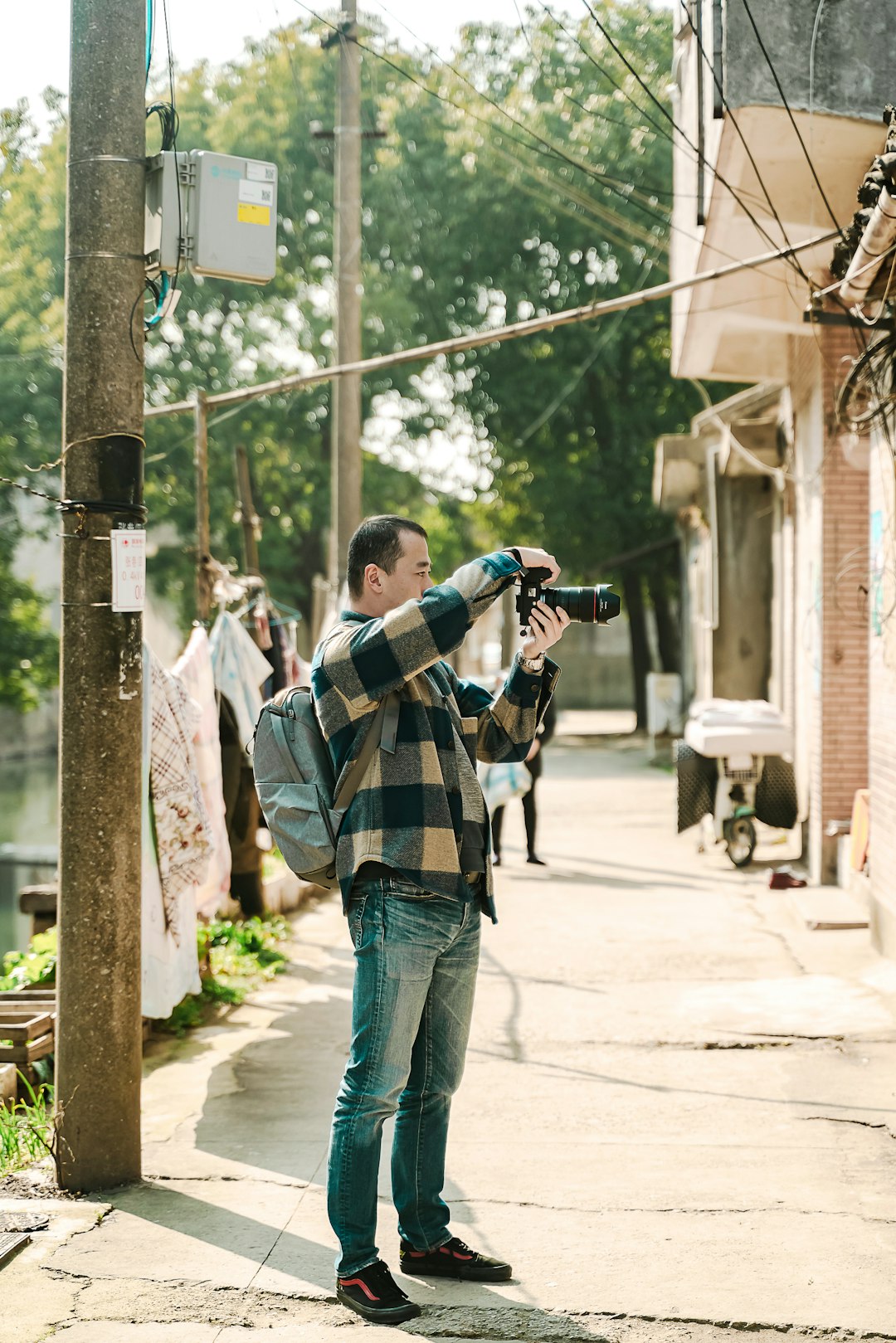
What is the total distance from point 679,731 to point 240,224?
1826cm

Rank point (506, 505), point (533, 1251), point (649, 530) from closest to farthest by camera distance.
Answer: point (533, 1251) < point (649, 530) < point (506, 505)

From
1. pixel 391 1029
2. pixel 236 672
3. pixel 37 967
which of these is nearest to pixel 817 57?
pixel 236 672

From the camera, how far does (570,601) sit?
11.9ft

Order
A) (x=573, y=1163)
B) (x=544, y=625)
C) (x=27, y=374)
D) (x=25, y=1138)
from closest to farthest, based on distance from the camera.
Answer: (x=544, y=625)
(x=573, y=1163)
(x=25, y=1138)
(x=27, y=374)

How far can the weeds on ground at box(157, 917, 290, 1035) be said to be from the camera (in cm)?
666

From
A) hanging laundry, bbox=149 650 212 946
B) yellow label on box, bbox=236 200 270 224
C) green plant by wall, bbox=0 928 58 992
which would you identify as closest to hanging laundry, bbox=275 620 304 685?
green plant by wall, bbox=0 928 58 992

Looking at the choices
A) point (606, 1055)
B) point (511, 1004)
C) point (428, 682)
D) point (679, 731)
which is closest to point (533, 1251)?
point (428, 682)

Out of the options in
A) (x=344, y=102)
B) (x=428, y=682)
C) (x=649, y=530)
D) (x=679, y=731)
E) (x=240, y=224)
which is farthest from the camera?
(x=649, y=530)

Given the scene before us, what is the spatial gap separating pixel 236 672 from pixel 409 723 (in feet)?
14.3

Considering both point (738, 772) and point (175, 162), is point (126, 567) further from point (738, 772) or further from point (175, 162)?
point (738, 772)

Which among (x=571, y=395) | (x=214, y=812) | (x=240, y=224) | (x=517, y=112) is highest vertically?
(x=517, y=112)

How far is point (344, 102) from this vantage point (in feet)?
40.9

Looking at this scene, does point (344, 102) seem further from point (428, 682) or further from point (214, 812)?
point (428, 682)

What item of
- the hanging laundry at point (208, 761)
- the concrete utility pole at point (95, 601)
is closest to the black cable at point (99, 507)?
the concrete utility pole at point (95, 601)
